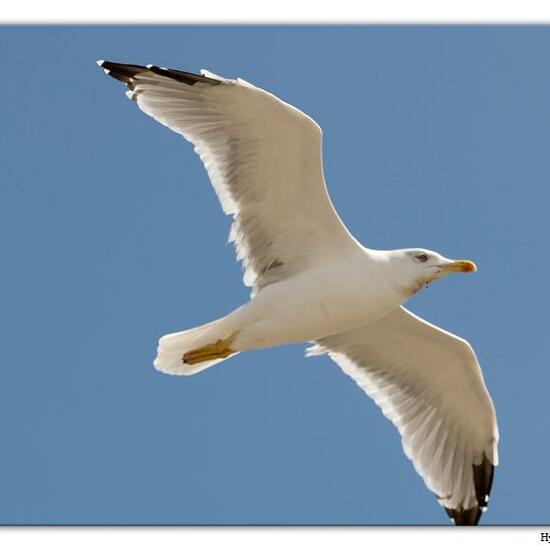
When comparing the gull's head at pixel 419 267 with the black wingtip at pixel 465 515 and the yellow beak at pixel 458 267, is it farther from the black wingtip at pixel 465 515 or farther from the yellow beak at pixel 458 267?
the black wingtip at pixel 465 515

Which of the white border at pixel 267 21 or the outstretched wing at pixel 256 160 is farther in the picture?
the outstretched wing at pixel 256 160

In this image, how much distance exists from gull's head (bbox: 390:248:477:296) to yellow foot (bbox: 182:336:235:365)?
85cm

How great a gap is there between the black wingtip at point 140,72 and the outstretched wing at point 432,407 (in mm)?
1616

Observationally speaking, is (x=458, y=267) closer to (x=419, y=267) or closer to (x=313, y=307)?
(x=419, y=267)

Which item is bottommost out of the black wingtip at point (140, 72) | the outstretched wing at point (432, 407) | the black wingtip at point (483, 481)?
the black wingtip at point (483, 481)

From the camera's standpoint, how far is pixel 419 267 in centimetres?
658

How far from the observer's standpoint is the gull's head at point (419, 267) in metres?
6.55
